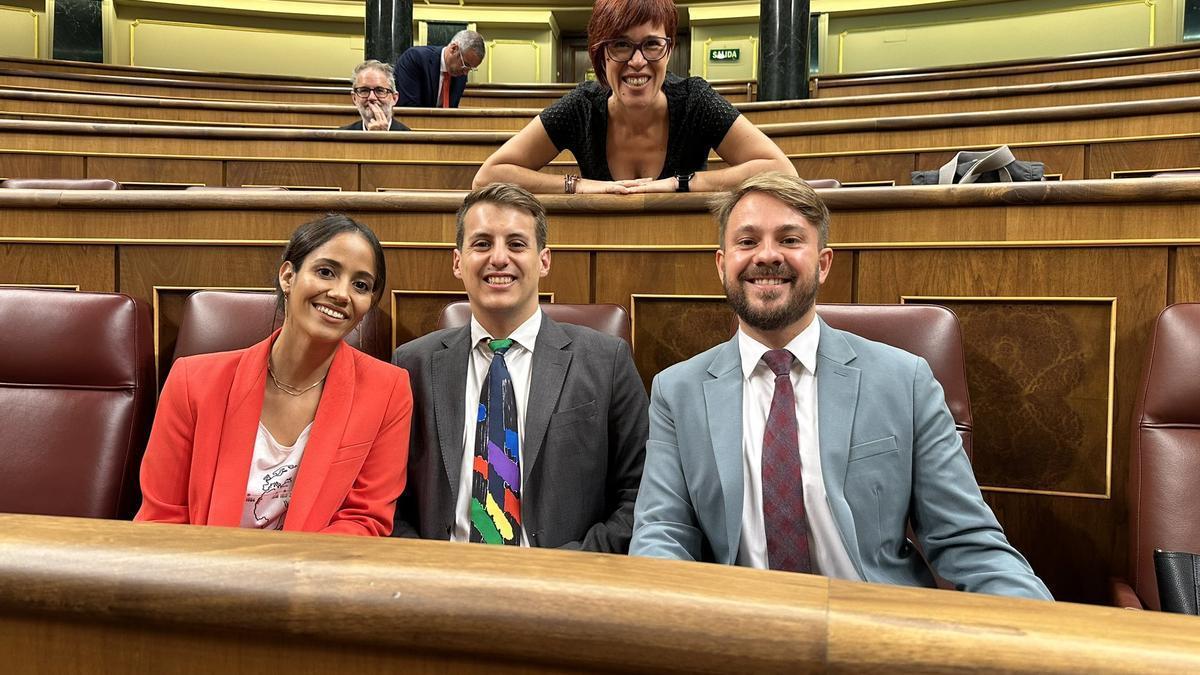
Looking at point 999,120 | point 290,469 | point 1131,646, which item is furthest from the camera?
point 999,120

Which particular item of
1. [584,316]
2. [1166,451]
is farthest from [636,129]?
[1166,451]

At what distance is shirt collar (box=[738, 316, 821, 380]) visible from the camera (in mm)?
616

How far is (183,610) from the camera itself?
0.24m

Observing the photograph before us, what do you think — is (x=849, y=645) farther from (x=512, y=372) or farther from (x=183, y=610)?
(x=512, y=372)

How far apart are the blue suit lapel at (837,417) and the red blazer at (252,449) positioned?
36 centimetres

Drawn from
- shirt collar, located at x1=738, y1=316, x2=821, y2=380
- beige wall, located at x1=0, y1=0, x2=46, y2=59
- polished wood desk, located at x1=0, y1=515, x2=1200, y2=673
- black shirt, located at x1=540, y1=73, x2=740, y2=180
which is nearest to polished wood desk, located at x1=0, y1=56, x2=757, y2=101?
beige wall, located at x1=0, y1=0, x2=46, y2=59

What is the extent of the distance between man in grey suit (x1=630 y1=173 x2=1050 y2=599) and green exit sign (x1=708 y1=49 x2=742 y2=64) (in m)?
4.19

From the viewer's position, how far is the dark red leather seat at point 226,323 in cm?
80

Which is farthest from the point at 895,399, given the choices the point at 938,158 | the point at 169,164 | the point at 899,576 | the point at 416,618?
the point at 169,164

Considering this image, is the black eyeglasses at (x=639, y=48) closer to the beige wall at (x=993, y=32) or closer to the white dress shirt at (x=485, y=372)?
the white dress shirt at (x=485, y=372)

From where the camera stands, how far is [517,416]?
2.31ft

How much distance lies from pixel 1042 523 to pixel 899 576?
299 millimetres

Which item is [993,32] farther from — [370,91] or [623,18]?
[623,18]

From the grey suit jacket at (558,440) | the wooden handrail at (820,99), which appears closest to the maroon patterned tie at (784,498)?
the grey suit jacket at (558,440)
